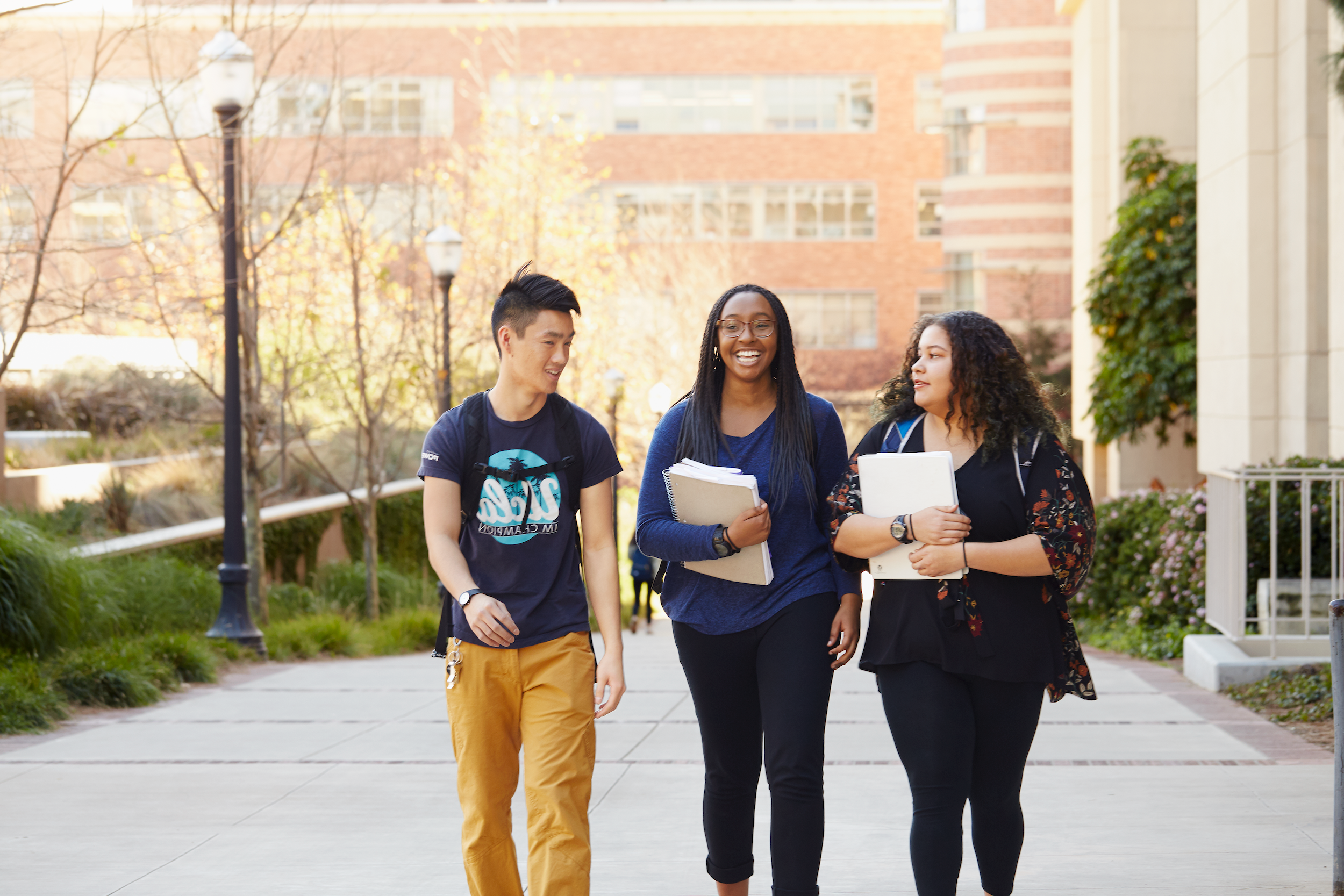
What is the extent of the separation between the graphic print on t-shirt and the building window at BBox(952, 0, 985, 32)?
3990 cm

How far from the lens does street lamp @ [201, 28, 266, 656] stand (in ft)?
36.4

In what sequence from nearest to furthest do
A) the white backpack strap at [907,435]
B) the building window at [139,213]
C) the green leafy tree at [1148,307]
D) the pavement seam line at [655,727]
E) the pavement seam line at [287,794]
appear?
1. the white backpack strap at [907,435]
2. the pavement seam line at [287,794]
3. the pavement seam line at [655,727]
4. the building window at [139,213]
5. the green leafy tree at [1148,307]

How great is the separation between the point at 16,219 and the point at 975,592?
8.88m

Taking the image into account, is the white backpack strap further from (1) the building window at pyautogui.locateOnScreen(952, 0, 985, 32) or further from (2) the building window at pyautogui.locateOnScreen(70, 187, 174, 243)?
(1) the building window at pyautogui.locateOnScreen(952, 0, 985, 32)

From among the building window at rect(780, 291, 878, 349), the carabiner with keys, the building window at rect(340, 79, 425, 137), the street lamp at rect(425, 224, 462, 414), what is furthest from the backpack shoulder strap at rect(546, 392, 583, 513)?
the building window at rect(780, 291, 878, 349)

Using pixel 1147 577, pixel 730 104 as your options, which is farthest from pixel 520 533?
pixel 730 104

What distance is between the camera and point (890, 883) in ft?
15.7

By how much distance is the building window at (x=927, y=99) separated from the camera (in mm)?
47594

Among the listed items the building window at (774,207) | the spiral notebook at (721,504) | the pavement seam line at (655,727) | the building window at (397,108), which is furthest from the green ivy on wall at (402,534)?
the building window at (774,207)

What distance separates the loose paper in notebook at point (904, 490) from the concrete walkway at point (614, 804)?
1450mm

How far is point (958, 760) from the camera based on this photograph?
371cm

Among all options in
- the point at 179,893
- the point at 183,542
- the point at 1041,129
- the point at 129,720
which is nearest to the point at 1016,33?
the point at 1041,129

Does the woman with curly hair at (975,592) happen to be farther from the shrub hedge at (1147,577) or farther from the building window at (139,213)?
the building window at (139,213)

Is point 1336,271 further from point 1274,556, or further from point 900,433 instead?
point 900,433
